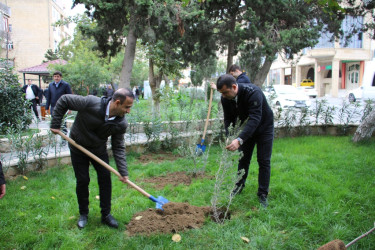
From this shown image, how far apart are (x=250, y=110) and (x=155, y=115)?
3680 millimetres

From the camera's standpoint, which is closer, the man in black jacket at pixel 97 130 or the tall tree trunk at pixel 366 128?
the man in black jacket at pixel 97 130

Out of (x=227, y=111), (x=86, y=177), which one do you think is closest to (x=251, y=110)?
(x=227, y=111)

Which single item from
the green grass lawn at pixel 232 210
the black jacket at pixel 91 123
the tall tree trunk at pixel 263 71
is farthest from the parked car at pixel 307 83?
the black jacket at pixel 91 123

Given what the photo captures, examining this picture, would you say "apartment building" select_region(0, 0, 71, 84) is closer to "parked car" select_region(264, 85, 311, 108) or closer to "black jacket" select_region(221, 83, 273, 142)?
"parked car" select_region(264, 85, 311, 108)

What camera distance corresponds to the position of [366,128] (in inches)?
265

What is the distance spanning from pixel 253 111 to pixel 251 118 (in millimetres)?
88

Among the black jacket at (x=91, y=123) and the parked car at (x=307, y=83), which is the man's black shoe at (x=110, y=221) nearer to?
the black jacket at (x=91, y=123)

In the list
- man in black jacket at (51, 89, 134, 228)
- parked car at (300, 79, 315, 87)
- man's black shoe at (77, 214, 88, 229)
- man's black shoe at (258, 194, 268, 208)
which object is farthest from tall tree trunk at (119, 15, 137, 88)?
parked car at (300, 79, 315, 87)

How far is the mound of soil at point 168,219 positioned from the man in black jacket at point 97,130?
11.1 inches

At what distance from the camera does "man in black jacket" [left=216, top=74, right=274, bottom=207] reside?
3316 millimetres

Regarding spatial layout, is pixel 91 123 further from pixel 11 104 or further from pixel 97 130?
pixel 11 104

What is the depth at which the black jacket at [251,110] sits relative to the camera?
3352 millimetres

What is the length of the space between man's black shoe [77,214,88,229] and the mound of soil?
Result: 0.51 meters

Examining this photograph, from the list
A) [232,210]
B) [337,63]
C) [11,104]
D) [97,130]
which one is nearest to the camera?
[97,130]
